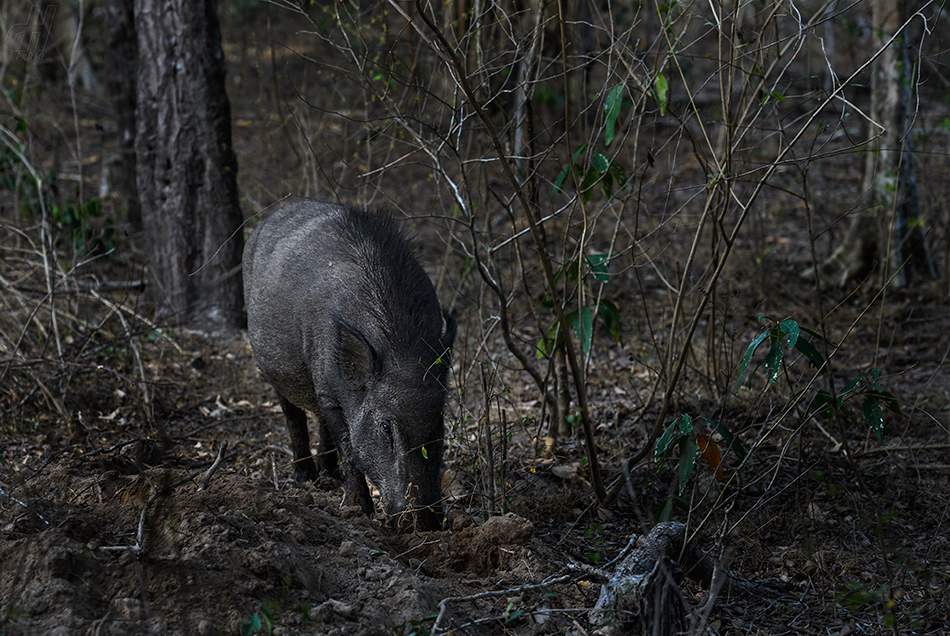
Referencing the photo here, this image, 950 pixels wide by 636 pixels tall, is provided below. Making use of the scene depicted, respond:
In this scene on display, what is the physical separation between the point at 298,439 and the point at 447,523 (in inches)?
69.9

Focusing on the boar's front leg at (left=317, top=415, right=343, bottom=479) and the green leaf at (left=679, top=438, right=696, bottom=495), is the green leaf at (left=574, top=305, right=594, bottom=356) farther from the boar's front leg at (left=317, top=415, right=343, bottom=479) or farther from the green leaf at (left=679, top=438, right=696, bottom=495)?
the boar's front leg at (left=317, top=415, right=343, bottom=479)

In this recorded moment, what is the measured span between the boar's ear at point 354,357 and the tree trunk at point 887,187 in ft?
18.3

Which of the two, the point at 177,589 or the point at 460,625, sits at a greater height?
the point at 177,589

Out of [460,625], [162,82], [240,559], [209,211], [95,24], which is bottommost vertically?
[460,625]

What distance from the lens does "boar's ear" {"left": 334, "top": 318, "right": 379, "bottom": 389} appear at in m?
4.12

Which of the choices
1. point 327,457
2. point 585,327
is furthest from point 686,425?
point 327,457

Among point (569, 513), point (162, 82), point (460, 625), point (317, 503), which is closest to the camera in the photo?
point (460, 625)

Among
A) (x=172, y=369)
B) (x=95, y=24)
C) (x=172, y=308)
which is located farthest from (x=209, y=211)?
(x=95, y=24)

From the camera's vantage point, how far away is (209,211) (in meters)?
7.74

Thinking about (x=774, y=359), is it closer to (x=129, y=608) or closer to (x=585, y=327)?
(x=585, y=327)

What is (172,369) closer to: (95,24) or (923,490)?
(923,490)

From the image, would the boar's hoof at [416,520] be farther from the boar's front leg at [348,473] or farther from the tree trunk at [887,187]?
the tree trunk at [887,187]

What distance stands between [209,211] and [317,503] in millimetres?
4460

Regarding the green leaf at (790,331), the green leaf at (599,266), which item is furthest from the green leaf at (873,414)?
the green leaf at (599,266)
